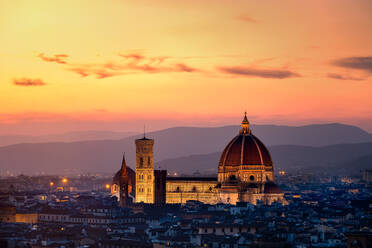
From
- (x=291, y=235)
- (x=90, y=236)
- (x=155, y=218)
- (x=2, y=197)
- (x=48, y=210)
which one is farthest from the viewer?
(x=2, y=197)

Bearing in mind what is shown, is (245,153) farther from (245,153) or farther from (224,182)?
(224,182)

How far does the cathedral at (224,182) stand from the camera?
137750mm

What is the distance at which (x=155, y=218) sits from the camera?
11825 centimetres

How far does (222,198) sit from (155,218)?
69.9ft

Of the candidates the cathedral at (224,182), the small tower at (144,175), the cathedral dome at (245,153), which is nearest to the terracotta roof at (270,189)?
the cathedral at (224,182)

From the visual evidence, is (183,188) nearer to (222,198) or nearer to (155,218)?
(222,198)

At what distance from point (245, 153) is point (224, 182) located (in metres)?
4.27

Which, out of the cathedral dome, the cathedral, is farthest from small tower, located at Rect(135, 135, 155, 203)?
the cathedral dome

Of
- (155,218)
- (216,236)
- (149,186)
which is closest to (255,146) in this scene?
(149,186)

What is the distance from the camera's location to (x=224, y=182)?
139m

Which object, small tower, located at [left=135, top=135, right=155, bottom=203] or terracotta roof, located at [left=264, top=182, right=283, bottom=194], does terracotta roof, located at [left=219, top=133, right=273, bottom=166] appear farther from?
small tower, located at [left=135, top=135, right=155, bottom=203]

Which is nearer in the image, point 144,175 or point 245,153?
point 245,153

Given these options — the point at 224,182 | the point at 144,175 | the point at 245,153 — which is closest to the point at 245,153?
the point at 245,153

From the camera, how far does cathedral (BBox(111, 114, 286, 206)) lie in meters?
138
